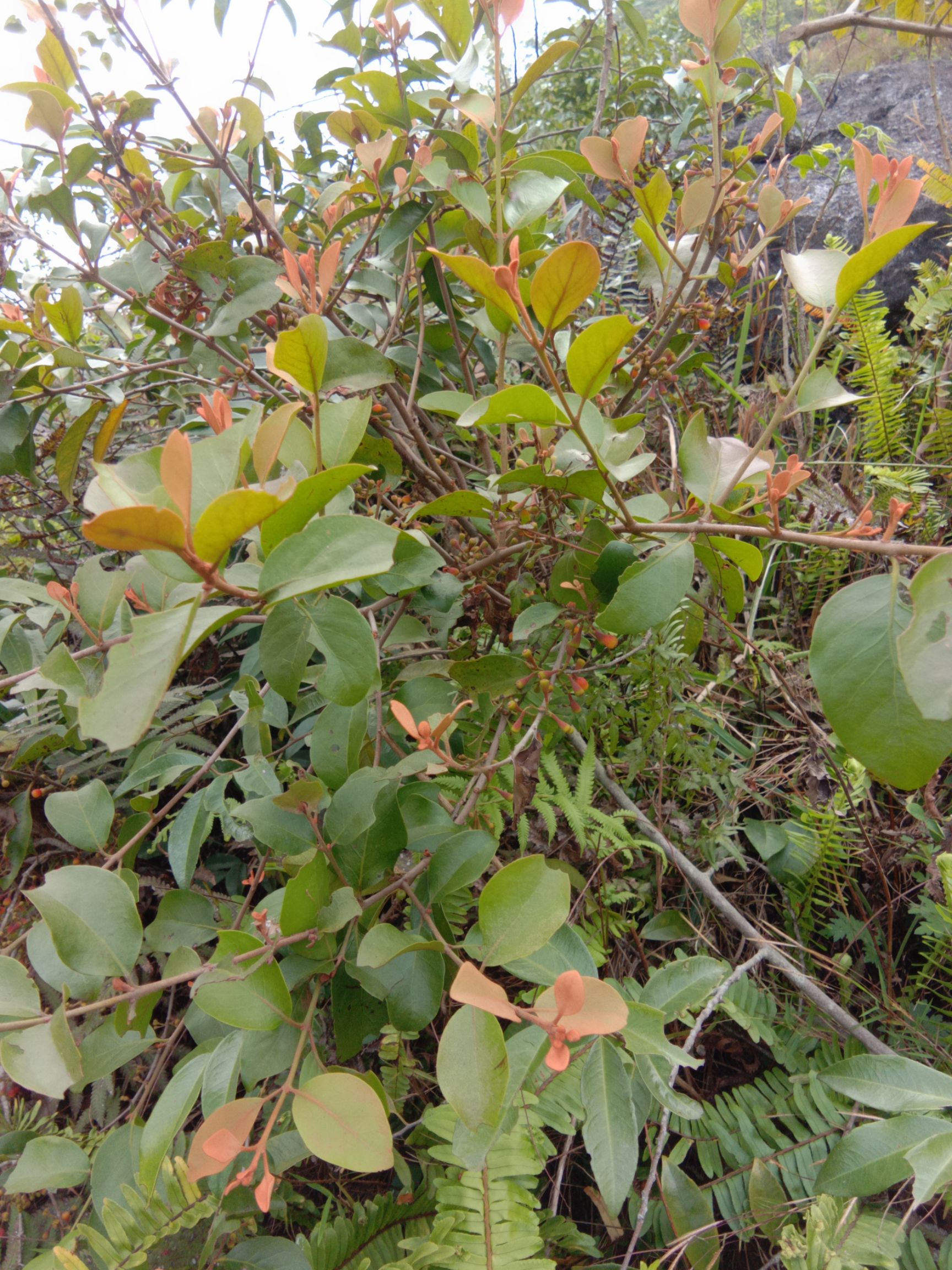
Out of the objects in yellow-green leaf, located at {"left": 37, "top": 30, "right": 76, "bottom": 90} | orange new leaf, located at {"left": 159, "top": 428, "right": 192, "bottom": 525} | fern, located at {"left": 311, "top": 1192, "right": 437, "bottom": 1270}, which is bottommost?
fern, located at {"left": 311, "top": 1192, "right": 437, "bottom": 1270}

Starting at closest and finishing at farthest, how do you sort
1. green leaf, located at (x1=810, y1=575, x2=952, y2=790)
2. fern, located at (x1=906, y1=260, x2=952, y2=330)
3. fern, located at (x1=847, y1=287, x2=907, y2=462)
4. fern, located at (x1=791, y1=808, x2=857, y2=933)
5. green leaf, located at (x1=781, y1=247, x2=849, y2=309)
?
green leaf, located at (x1=810, y1=575, x2=952, y2=790)
green leaf, located at (x1=781, y1=247, x2=849, y2=309)
fern, located at (x1=791, y1=808, x2=857, y2=933)
fern, located at (x1=847, y1=287, x2=907, y2=462)
fern, located at (x1=906, y1=260, x2=952, y2=330)

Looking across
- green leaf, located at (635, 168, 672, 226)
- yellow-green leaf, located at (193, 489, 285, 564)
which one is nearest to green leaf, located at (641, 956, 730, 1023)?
yellow-green leaf, located at (193, 489, 285, 564)

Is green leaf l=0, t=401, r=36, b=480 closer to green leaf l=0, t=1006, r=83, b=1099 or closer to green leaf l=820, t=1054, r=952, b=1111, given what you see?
green leaf l=0, t=1006, r=83, b=1099

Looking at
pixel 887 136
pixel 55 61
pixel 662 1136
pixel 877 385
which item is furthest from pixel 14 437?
pixel 887 136

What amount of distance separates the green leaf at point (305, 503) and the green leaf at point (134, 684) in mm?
89

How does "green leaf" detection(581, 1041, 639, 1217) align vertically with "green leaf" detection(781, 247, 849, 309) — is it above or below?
below

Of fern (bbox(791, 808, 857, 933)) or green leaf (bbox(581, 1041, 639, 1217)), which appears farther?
fern (bbox(791, 808, 857, 933))

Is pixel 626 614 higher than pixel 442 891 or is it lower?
higher

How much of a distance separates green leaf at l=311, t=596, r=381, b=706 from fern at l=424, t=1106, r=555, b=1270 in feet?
1.52

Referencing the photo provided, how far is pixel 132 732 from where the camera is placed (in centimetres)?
33

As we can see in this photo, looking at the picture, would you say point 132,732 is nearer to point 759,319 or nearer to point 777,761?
point 777,761

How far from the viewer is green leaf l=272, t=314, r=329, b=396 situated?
1.58 feet

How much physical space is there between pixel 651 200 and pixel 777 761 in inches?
35.4

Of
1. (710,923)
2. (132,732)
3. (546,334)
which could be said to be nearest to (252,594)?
(132,732)
